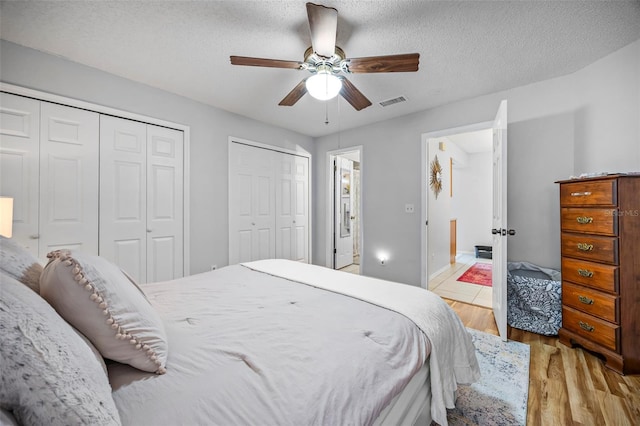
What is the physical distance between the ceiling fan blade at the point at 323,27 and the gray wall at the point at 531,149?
218 centimetres

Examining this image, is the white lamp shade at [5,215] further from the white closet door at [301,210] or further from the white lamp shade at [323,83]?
the white closet door at [301,210]

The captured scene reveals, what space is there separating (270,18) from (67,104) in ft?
6.51

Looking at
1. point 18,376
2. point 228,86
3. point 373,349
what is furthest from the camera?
point 228,86

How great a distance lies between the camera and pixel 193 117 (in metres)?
3.12

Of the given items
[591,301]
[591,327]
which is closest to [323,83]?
[591,301]

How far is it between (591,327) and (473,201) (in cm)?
486

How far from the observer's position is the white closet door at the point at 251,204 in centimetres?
354

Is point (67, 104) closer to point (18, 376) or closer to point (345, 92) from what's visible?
point (345, 92)

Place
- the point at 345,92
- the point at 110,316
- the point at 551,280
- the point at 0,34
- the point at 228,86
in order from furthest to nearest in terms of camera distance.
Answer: the point at 228,86, the point at 551,280, the point at 345,92, the point at 0,34, the point at 110,316

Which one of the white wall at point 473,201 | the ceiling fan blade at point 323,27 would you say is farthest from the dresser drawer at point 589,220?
the white wall at point 473,201

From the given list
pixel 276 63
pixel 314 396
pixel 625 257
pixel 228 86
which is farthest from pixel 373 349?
pixel 228 86

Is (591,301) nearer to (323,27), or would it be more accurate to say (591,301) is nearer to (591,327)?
(591,327)

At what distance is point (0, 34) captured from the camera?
1943 millimetres

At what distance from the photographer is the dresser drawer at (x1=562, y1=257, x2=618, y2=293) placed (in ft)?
6.18
